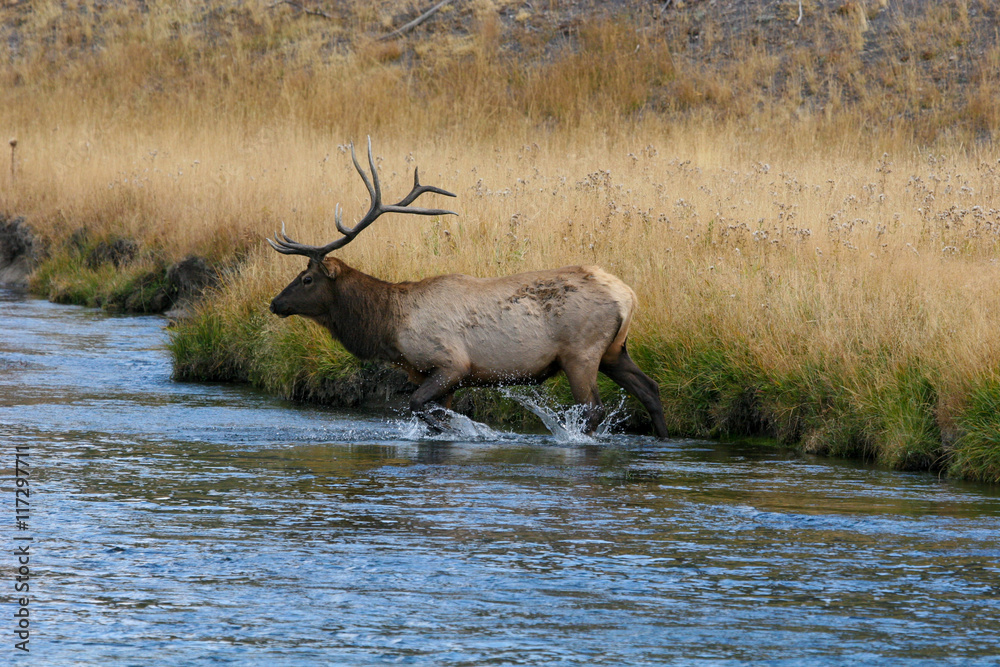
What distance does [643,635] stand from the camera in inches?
197

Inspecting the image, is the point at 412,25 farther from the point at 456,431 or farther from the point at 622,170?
the point at 456,431

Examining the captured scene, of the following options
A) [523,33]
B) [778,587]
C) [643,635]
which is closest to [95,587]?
[643,635]

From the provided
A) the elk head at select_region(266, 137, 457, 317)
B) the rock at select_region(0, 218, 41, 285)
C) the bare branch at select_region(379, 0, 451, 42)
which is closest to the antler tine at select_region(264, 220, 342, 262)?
the elk head at select_region(266, 137, 457, 317)

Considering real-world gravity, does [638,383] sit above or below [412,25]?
below

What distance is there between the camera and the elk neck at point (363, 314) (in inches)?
390

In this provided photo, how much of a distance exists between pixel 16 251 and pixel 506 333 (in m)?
13.0

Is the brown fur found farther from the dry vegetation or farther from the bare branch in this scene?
the bare branch

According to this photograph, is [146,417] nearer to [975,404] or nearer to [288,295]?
[288,295]

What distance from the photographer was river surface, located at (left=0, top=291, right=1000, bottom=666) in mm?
4934

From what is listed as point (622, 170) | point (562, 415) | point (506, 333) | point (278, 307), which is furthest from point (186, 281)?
point (506, 333)

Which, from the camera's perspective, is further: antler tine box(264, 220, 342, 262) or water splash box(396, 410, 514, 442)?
antler tine box(264, 220, 342, 262)


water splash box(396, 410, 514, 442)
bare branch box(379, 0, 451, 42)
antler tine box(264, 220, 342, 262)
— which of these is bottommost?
water splash box(396, 410, 514, 442)

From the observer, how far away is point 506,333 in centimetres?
→ 959

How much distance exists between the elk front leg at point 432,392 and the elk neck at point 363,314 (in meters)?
0.43
